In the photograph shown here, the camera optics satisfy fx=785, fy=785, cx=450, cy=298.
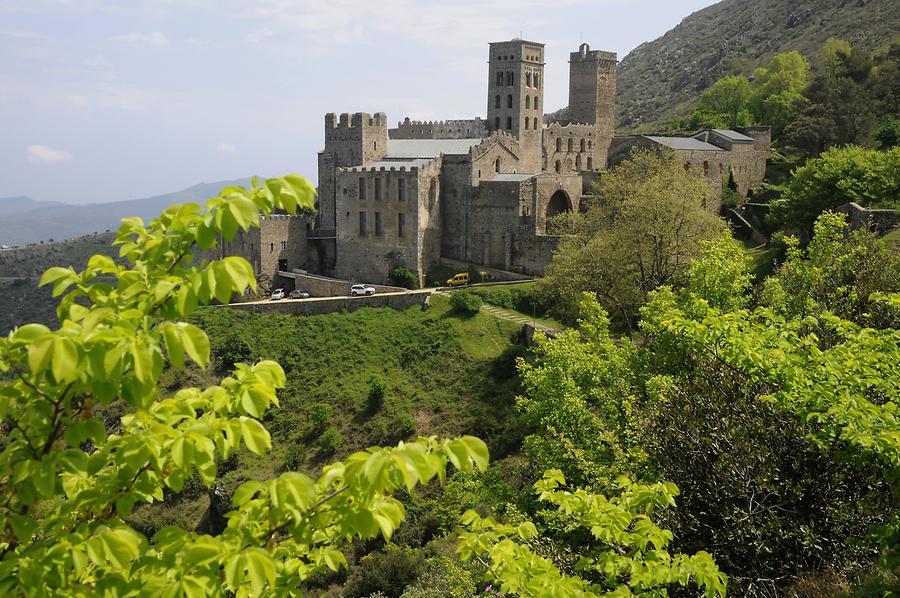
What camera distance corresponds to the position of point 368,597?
27.0m

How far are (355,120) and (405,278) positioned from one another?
13750 mm

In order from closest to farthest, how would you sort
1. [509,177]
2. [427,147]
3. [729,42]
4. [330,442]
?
[330,442]
[509,177]
[427,147]
[729,42]

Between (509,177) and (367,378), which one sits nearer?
(367,378)

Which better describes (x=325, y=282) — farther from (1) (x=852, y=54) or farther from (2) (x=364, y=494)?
(1) (x=852, y=54)

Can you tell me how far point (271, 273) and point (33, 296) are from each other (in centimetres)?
4865

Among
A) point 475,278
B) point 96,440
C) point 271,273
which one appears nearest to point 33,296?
point 271,273

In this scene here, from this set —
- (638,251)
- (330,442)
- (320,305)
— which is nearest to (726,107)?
(638,251)

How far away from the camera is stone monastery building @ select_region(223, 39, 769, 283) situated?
174 feet

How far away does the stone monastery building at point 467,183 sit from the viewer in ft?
174

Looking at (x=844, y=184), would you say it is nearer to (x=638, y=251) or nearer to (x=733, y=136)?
(x=638, y=251)

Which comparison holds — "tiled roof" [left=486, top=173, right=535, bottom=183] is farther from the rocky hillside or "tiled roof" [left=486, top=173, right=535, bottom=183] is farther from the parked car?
the rocky hillside

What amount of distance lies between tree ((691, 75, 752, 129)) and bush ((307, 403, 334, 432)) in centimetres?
5422

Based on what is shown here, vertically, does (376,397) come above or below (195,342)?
below

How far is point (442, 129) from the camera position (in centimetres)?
6738
